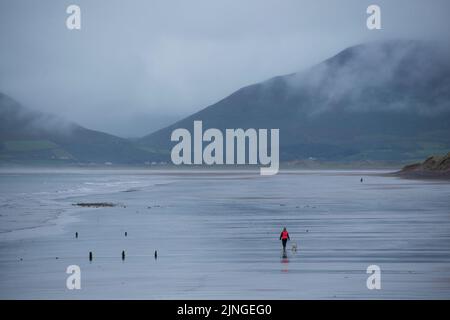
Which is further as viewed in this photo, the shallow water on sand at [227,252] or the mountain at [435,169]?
the mountain at [435,169]

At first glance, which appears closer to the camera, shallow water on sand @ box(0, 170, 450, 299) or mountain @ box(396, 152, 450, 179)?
shallow water on sand @ box(0, 170, 450, 299)

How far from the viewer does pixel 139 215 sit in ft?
228

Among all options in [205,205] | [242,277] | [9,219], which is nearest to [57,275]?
[242,277]

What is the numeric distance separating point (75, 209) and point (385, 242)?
38.5m

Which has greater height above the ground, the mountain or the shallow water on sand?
the mountain

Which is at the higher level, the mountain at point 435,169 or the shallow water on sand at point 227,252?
the mountain at point 435,169

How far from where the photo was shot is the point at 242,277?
34.7 metres

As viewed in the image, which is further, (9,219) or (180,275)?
(9,219)

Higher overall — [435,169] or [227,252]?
[435,169]

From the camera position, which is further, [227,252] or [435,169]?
[435,169]

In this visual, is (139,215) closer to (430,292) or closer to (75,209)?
(75,209)
